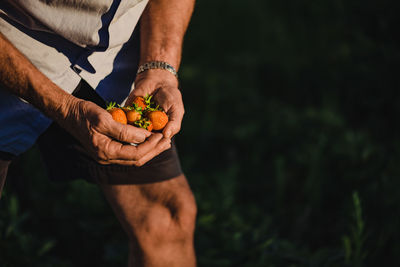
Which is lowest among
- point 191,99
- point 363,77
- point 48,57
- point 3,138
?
point 191,99

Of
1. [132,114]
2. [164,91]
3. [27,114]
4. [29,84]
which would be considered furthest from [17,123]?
[164,91]

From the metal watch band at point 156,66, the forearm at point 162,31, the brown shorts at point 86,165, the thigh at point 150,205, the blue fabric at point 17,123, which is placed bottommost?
the thigh at point 150,205

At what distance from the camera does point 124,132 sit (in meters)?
1.20

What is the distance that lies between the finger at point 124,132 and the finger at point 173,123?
8cm

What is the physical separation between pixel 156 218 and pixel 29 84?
73 centimetres

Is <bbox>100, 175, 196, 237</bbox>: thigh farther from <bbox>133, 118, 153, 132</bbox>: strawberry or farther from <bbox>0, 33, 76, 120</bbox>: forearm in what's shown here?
<bbox>0, 33, 76, 120</bbox>: forearm

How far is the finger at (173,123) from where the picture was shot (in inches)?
50.6

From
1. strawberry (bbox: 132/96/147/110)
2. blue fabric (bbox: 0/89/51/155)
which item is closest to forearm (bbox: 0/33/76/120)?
blue fabric (bbox: 0/89/51/155)

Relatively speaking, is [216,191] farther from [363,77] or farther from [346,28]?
[346,28]

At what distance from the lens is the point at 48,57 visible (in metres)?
1.34

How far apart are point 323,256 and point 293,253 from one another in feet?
0.52

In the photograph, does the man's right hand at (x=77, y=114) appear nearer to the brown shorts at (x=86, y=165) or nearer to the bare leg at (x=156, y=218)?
the brown shorts at (x=86, y=165)

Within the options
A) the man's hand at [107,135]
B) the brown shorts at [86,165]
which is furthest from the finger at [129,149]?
the brown shorts at [86,165]

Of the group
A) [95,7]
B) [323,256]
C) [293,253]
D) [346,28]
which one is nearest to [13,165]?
[95,7]
